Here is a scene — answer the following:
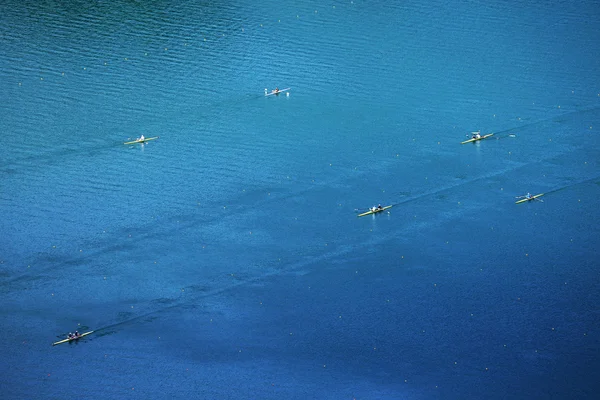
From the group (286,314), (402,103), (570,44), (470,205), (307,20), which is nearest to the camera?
(286,314)

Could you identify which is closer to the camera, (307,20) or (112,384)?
(112,384)

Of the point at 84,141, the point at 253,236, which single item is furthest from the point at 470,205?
the point at 84,141

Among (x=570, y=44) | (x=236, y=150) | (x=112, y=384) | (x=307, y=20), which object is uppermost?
(x=307, y=20)

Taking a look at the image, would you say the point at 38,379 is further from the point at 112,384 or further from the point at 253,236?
the point at 253,236

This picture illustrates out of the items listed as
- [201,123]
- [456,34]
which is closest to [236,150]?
[201,123]

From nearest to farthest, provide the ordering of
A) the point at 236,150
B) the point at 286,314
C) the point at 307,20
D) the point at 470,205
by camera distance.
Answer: the point at 286,314 → the point at 470,205 → the point at 236,150 → the point at 307,20

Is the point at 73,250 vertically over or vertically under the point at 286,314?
over

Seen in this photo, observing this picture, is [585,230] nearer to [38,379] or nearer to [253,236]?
[253,236]
